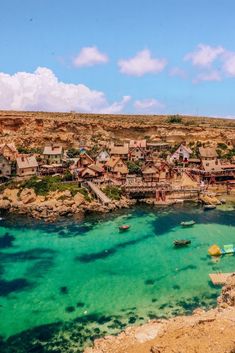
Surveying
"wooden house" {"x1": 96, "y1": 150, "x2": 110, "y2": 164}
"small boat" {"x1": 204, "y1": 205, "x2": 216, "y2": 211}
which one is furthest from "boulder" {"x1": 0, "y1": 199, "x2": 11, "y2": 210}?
"small boat" {"x1": 204, "y1": 205, "x2": 216, "y2": 211}

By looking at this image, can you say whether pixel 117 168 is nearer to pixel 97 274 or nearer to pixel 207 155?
pixel 207 155

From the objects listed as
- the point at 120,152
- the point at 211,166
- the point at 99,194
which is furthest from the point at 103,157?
the point at 211,166

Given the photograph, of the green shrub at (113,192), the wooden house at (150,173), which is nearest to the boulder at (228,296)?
the green shrub at (113,192)

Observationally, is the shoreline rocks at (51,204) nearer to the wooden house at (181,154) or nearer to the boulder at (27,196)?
the boulder at (27,196)

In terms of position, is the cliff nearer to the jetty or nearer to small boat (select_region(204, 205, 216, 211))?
small boat (select_region(204, 205, 216, 211))

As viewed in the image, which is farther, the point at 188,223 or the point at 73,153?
the point at 73,153

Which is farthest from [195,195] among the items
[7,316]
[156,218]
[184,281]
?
[7,316]

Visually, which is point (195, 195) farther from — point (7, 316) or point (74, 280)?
→ point (7, 316)
